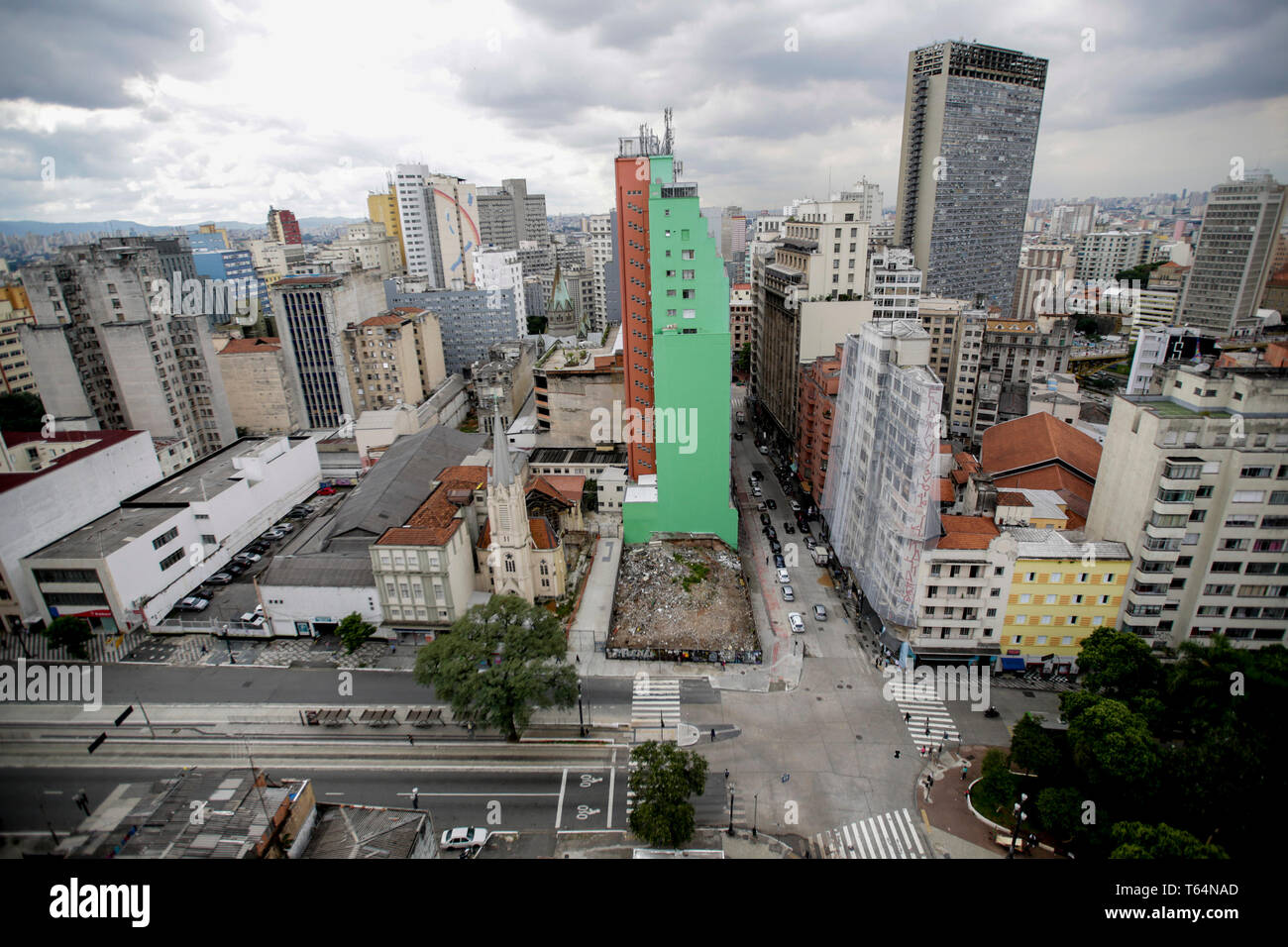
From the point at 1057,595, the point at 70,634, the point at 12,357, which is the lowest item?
the point at 70,634

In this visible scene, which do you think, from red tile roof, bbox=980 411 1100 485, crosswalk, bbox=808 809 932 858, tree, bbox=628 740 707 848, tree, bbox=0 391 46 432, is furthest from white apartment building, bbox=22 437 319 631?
red tile roof, bbox=980 411 1100 485

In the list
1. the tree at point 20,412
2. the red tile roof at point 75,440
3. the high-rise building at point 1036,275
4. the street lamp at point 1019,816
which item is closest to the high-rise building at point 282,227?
the tree at point 20,412

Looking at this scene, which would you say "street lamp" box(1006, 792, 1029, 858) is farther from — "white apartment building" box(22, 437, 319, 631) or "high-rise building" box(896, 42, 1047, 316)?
"high-rise building" box(896, 42, 1047, 316)

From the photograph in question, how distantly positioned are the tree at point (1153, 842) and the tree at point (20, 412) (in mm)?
71513

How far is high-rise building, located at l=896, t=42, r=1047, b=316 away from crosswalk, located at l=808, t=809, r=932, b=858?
242 ft

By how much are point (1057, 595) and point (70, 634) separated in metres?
43.5

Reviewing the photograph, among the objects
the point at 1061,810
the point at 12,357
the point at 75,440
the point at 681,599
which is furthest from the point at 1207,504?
the point at 12,357

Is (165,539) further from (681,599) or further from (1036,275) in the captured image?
(1036,275)

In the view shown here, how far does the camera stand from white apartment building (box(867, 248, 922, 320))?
48.4 metres

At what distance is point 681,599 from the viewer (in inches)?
1328

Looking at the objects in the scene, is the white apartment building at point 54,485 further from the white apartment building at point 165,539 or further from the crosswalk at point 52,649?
the crosswalk at point 52,649

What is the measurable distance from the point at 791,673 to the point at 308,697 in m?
21.0

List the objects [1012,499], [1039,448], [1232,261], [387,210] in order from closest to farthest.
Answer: [1012,499] → [1039,448] → [1232,261] → [387,210]

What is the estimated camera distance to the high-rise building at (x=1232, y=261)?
210 feet
